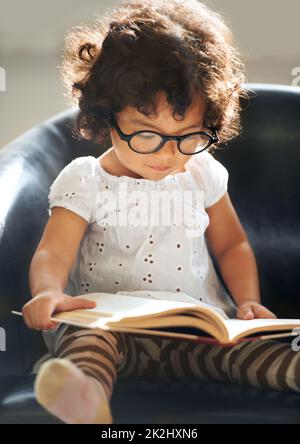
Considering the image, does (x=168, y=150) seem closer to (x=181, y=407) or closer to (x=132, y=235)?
(x=132, y=235)

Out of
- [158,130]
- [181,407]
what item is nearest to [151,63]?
[158,130]

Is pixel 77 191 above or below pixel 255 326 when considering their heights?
above

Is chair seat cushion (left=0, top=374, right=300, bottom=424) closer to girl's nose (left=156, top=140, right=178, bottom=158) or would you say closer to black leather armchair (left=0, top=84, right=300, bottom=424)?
black leather armchair (left=0, top=84, right=300, bottom=424)

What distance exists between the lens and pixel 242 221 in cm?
158

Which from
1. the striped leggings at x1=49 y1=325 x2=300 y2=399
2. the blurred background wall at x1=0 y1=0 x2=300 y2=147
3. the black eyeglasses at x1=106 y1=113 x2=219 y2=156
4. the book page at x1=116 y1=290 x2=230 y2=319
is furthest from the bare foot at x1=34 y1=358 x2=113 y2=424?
the blurred background wall at x1=0 y1=0 x2=300 y2=147

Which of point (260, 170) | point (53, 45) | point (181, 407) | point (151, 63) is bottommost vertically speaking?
point (181, 407)

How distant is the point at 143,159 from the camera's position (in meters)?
1.29

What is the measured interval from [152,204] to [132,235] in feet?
0.22

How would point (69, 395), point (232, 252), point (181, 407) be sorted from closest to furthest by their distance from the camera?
point (69, 395) < point (181, 407) < point (232, 252)

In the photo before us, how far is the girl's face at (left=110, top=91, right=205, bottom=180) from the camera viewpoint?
1.23 metres

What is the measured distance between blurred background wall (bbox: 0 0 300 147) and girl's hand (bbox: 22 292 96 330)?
0.92m

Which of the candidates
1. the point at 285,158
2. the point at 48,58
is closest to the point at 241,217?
the point at 285,158

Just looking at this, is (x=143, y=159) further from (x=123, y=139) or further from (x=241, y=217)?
(x=241, y=217)
